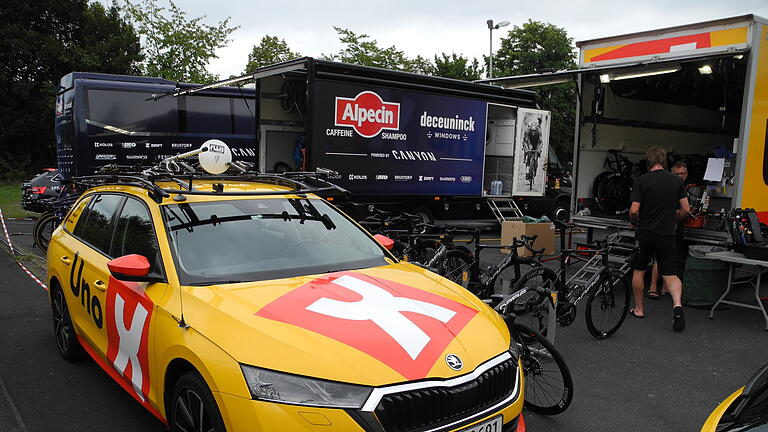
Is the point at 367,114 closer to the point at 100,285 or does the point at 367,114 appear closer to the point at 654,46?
the point at 654,46

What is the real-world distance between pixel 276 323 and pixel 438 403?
851 millimetres

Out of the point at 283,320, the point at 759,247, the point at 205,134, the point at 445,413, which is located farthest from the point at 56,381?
the point at 205,134

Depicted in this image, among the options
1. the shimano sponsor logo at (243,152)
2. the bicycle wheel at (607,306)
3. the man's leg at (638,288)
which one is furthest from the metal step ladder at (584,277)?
the shimano sponsor logo at (243,152)

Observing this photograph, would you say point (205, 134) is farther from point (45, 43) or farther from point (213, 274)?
point (45, 43)

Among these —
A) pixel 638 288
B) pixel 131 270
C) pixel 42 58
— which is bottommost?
pixel 638 288

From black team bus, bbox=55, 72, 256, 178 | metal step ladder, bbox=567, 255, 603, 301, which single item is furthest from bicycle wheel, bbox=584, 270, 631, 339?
black team bus, bbox=55, 72, 256, 178

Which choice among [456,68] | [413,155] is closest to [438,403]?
[413,155]

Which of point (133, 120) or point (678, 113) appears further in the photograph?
point (133, 120)

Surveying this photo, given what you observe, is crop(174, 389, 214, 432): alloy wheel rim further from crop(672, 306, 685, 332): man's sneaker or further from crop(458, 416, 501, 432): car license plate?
crop(672, 306, 685, 332): man's sneaker

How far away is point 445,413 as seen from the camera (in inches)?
101

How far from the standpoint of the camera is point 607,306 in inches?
232

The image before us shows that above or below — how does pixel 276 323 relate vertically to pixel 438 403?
above

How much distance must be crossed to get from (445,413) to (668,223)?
16.1 ft

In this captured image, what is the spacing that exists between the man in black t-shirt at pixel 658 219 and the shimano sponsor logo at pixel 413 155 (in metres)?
5.28
